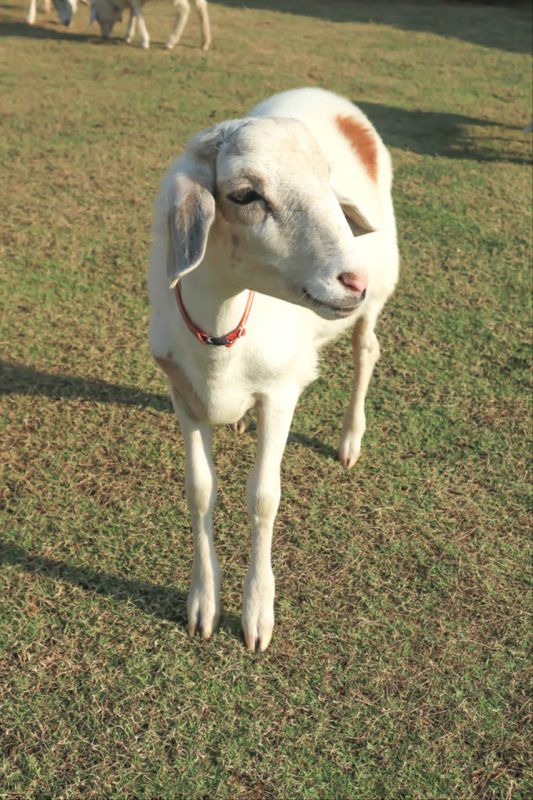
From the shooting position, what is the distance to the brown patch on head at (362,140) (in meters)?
2.91

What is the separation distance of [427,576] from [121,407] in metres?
1.53

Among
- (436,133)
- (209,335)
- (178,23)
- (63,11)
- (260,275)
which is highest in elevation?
(260,275)

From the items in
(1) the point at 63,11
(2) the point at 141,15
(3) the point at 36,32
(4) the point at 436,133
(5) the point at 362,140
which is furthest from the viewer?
(1) the point at 63,11

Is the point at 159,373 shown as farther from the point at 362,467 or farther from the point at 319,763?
the point at 319,763

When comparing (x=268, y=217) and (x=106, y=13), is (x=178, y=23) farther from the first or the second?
(x=268, y=217)

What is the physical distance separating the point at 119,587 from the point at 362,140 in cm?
182

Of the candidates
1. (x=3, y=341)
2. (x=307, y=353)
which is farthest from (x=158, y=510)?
(x=3, y=341)

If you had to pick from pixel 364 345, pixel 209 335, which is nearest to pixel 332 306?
pixel 209 335

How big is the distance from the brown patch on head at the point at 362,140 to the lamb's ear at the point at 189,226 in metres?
1.28

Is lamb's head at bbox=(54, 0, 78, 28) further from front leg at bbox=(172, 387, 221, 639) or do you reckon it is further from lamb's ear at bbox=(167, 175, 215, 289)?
lamb's ear at bbox=(167, 175, 215, 289)

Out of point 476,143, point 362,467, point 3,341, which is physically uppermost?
point 476,143

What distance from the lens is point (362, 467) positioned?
341cm

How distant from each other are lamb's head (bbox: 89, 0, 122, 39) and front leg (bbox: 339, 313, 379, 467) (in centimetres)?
725

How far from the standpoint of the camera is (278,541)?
9.93ft
